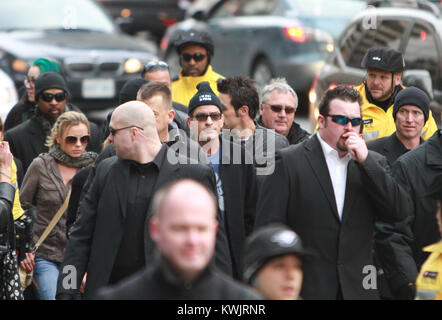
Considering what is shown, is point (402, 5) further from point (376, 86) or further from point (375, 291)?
point (375, 291)

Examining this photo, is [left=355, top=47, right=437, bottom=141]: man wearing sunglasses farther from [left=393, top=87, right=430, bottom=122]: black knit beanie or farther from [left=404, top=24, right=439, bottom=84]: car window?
[left=404, top=24, right=439, bottom=84]: car window

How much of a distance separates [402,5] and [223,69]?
616cm

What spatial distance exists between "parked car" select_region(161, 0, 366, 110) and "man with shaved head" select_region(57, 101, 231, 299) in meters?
9.59

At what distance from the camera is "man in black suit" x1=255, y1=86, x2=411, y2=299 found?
5.92m

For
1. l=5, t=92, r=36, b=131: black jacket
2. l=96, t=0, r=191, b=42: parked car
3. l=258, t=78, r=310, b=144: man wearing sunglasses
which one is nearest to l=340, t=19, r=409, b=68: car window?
l=258, t=78, r=310, b=144: man wearing sunglasses

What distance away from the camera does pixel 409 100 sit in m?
7.89

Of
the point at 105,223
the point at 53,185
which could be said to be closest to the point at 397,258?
the point at 105,223

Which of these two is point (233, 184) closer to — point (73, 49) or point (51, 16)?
point (73, 49)

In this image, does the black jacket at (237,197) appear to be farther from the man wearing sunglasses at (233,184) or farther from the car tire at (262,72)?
the car tire at (262,72)

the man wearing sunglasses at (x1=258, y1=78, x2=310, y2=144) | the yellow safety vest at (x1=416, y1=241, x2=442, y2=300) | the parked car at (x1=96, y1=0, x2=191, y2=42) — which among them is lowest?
the yellow safety vest at (x1=416, y1=241, x2=442, y2=300)

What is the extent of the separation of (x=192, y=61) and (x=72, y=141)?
2.11 metres

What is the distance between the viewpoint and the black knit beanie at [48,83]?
9.66m

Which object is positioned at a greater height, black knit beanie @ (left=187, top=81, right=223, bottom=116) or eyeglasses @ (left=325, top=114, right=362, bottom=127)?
black knit beanie @ (left=187, top=81, right=223, bottom=116)
